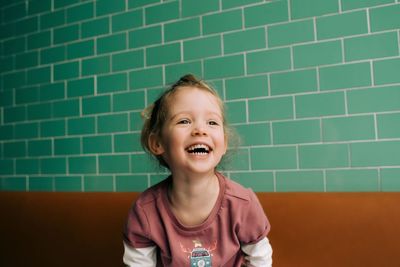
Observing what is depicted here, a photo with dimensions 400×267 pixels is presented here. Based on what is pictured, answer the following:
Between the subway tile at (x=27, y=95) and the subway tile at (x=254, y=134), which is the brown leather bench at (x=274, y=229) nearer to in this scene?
the subway tile at (x=254, y=134)

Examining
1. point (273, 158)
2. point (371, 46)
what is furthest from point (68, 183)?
point (371, 46)

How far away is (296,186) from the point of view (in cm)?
145

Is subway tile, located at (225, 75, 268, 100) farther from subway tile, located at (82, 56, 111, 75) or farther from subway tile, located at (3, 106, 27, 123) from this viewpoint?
subway tile, located at (3, 106, 27, 123)

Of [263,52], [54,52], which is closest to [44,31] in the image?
[54,52]

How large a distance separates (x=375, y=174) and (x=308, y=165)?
0.78ft

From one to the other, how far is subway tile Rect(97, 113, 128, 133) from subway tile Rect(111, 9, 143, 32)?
44 centimetres

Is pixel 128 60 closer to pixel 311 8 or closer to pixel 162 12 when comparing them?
pixel 162 12

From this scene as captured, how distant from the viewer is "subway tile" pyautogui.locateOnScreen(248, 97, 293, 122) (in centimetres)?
148

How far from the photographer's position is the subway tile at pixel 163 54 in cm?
170

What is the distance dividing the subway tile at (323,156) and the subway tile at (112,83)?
0.91 metres

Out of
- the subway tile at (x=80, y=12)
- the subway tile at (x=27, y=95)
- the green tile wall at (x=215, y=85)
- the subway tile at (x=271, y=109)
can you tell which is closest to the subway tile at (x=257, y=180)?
the green tile wall at (x=215, y=85)

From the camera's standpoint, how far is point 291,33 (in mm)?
1479

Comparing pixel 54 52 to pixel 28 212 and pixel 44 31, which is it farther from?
pixel 28 212

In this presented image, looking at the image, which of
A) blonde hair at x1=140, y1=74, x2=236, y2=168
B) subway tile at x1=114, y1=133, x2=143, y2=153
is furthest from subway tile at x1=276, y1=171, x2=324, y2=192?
subway tile at x1=114, y1=133, x2=143, y2=153
